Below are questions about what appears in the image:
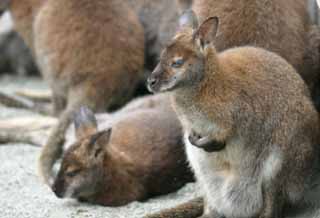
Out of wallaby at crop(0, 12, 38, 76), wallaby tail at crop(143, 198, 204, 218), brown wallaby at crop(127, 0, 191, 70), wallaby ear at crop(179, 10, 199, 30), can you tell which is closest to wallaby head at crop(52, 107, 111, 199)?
wallaby tail at crop(143, 198, 204, 218)

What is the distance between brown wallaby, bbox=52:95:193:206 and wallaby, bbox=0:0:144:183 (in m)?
1.03

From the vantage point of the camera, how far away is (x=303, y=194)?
5855 millimetres

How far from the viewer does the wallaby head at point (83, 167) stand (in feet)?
22.0

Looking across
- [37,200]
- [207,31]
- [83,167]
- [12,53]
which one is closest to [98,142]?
[83,167]

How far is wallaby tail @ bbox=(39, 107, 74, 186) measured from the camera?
7551 millimetres

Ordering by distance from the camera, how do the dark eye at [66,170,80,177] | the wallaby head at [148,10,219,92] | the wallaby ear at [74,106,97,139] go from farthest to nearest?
1. the wallaby ear at [74,106,97,139]
2. the dark eye at [66,170,80,177]
3. the wallaby head at [148,10,219,92]

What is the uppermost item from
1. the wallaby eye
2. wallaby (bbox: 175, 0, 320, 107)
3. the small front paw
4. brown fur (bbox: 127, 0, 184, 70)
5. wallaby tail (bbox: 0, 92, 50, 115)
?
the small front paw

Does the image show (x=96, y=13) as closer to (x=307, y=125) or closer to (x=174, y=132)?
(x=174, y=132)

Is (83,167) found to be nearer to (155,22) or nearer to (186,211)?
(186,211)

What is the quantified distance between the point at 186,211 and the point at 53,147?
7.21 ft

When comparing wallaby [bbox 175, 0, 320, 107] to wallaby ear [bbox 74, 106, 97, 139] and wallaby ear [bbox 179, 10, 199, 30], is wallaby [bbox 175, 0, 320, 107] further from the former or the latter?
wallaby ear [bbox 74, 106, 97, 139]

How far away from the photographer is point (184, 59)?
17.8ft

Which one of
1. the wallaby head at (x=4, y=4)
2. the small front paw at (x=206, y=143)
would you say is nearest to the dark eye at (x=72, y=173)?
the small front paw at (x=206, y=143)

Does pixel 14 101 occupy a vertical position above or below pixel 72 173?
below
